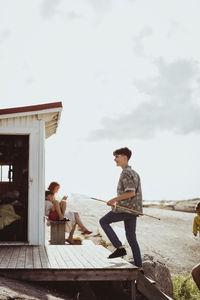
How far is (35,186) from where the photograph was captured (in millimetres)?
8125

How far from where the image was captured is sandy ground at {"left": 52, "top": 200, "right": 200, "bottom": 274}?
12.3 meters

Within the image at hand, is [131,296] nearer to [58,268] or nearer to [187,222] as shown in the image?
[58,268]

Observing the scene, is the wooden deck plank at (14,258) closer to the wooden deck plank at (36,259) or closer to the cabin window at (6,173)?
the wooden deck plank at (36,259)

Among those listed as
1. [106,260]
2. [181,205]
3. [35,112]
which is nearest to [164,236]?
[181,205]

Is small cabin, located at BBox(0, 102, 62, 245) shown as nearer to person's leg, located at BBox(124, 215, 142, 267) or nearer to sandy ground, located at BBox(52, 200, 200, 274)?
person's leg, located at BBox(124, 215, 142, 267)

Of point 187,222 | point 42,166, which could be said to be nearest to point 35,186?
point 42,166

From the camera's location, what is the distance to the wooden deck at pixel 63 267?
546 cm

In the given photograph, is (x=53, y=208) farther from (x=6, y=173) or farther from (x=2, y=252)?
(x=6, y=173)

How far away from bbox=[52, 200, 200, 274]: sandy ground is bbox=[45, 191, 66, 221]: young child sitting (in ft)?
9.12

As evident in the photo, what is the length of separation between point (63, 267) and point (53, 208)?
3.48 m

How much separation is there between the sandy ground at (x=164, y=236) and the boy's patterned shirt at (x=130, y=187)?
5.17 metres

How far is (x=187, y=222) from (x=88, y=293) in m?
11.0

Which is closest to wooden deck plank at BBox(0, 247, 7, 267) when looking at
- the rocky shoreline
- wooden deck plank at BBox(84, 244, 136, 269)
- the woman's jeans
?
wooden deck plank at BBox(84, 244, 136, 269)

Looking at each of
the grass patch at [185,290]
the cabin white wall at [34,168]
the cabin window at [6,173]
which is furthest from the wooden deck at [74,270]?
the cabin window at [6,173]
